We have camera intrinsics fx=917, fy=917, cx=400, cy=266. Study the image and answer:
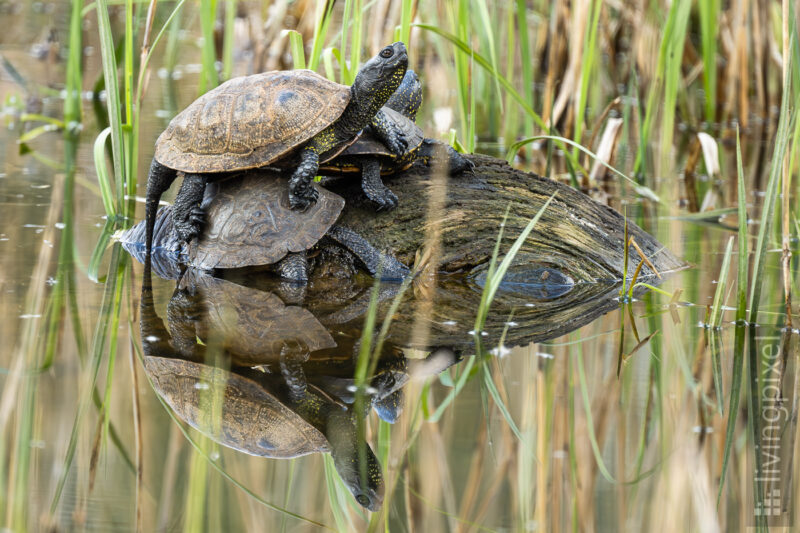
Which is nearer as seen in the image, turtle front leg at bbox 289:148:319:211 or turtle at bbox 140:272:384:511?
turtle at bbox 140:272:384:511

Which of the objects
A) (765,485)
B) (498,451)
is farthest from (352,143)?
(765,485)

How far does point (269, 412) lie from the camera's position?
235cm

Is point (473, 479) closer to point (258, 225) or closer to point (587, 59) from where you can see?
point (258, 225)

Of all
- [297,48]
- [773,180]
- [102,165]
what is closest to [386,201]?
[297,48]

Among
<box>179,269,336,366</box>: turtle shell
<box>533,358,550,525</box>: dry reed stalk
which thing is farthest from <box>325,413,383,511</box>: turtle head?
<box>179,269,336,366</box>: turtle shell

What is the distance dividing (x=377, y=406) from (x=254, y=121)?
1.60m

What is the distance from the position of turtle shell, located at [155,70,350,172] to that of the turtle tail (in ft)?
0.32

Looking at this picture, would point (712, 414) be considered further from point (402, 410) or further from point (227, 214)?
point (227, 214)

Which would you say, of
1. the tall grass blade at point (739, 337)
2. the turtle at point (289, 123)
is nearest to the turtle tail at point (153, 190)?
the turtle at point (289, 123)

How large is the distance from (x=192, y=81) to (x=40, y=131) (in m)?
2.61

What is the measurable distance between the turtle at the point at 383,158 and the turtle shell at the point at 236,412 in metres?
1.29

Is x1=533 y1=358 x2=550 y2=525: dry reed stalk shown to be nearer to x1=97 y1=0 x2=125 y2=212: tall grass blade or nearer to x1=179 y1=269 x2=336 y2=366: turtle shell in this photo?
x1=179 y1=269 x2=336 y2=366: turtle shell

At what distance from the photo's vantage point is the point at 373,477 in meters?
2.09

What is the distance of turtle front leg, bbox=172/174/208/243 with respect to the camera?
3.78 metres
